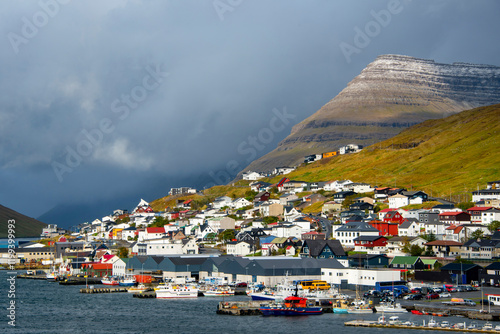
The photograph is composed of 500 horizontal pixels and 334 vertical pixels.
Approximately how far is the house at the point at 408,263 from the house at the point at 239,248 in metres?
24.4

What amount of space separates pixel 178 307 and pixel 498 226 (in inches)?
1820

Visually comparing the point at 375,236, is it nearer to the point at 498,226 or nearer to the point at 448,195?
the point at 498,226

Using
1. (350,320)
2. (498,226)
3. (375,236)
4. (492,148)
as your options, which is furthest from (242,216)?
(350,320)

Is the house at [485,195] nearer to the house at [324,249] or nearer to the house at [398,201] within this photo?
the house at [398,201]

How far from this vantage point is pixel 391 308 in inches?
2152

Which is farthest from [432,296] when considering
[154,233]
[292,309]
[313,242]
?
[154,233]

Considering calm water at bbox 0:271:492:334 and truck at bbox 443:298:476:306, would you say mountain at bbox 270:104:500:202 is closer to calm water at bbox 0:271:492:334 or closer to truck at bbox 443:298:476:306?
truck at bbox 443:298:476:306

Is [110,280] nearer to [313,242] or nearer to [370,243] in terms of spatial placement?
[313,242]

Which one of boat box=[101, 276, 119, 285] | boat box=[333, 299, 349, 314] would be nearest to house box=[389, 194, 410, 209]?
boat box=[101, 276, 119, 285]

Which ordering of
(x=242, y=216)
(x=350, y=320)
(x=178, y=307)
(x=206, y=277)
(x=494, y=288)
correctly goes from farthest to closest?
(x=242, y=216), (x=206, y=277), (x=494, y=288), (x=178, y=307), (x=350, y=320)

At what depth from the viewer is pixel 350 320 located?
5153 centimetres

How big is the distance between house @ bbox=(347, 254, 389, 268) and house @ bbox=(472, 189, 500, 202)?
3331 centimetres

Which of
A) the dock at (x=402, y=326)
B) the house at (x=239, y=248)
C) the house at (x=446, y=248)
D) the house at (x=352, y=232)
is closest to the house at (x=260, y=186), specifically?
the house at (x=239, y=248)

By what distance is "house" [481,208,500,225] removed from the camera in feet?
293
